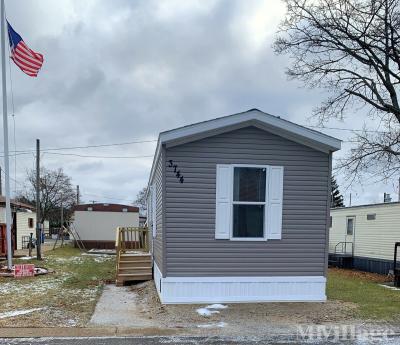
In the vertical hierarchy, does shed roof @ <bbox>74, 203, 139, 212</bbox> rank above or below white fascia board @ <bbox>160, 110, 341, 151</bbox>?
below

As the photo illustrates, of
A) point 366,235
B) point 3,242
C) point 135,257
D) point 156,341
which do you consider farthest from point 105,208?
point 156,341

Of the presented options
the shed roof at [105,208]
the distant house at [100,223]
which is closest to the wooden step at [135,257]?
the distant house at [100,223]

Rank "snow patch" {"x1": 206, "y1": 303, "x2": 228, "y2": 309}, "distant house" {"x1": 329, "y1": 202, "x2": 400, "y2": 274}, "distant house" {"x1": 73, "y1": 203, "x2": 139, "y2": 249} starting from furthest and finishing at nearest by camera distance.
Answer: "distant house" {"x1": 73, "y1": 203, "x2": 139, "y2": 249}
"distant house" {"x1": 329, "y1": 202, "x2": 400, "y2": 274}
"snow patch" {"x1": 206, "y1": 303, "x2": 228, "y2": 309}

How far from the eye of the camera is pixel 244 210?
26.0 ft

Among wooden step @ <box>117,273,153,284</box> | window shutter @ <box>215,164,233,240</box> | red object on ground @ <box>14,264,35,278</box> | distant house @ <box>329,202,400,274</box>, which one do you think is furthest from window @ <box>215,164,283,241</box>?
distant house @ <box>329,202,400,274</box>

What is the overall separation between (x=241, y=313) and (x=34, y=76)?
8.76 m

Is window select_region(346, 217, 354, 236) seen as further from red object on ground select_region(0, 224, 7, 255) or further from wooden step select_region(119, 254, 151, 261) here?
red object on ground select_region(0, 224, 7, 255)

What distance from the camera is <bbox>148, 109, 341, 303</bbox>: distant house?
7664 mm

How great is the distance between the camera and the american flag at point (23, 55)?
11.6m

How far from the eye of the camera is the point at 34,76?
11.9 meters

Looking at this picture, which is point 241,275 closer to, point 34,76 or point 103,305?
point 103,305

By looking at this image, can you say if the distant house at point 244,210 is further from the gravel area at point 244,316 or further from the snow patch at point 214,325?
the snow patch at point 214,325

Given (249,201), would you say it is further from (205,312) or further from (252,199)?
(205,312)

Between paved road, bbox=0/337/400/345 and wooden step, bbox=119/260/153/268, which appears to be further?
wooden step, bbox=119/260/153/268
